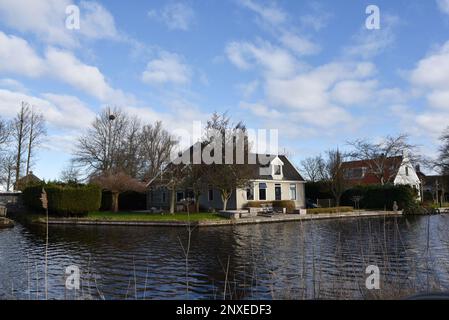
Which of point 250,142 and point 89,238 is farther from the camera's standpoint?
point 250,142

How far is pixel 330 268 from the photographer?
9773 mm

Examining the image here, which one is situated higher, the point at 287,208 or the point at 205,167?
the point at 205,167

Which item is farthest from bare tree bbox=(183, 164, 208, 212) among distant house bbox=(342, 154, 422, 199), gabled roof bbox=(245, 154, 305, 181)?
distant house bbox=(342, 154, 422, 199)

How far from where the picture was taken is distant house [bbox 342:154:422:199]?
137 feet

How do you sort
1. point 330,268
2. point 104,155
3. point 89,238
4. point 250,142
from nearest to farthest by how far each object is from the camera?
point 330,268 → point 89,238 → point 250,142 → point 104,155

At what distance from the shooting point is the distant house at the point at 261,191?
103 feet

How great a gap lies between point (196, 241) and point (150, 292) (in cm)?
768

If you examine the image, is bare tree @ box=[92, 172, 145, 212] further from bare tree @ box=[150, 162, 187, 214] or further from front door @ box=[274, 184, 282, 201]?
front door @ box=[274, 184, 282, 201]

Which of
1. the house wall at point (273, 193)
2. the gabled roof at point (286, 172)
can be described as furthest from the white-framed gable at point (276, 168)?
the house wall at point (273, 193)

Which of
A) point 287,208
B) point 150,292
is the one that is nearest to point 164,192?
point 287,208

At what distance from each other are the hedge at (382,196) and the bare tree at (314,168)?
1895 cm

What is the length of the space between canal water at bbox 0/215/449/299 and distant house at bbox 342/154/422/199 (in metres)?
26.8
